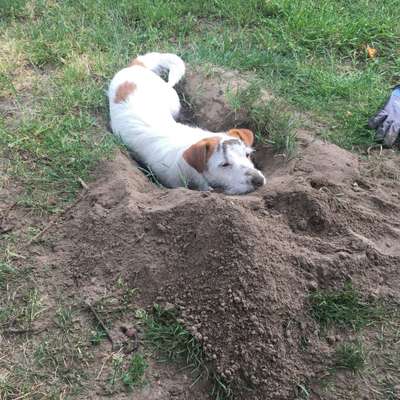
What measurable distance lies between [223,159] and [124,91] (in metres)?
1.30

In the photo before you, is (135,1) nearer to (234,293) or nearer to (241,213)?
(241,213)

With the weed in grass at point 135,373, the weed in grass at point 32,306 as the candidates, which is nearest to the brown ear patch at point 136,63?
the weed in grass at point 32,306

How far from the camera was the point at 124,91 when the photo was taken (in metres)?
5.41

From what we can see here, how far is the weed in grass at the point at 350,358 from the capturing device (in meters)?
3.41

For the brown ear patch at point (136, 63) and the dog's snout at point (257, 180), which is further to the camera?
the brown ear patch at point (136, 63)

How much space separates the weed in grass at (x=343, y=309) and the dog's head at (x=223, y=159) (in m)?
1.36

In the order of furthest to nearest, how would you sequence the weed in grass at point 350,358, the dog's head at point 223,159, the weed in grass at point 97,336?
the dog's head at point 223,159, the weed in grass at point 97,336, the weed in grass at point 350,358

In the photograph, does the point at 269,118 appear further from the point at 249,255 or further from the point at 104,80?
the point at 249,255

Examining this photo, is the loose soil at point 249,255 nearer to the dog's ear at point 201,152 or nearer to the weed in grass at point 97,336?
the weed in grass at point 97,336

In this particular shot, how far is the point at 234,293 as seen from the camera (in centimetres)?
349

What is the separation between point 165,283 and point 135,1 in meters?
4.47

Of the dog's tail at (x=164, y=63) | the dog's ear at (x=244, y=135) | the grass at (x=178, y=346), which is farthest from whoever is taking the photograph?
the dog's tail at (x=164, y=63)

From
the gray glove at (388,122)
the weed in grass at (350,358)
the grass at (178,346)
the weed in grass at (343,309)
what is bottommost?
the grass at (178,346)

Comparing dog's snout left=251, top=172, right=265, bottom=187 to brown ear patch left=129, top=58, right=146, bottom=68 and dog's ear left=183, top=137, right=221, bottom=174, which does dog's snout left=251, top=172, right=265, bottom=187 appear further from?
brown ear patch left=129, top=58, right=146, bottom=68
